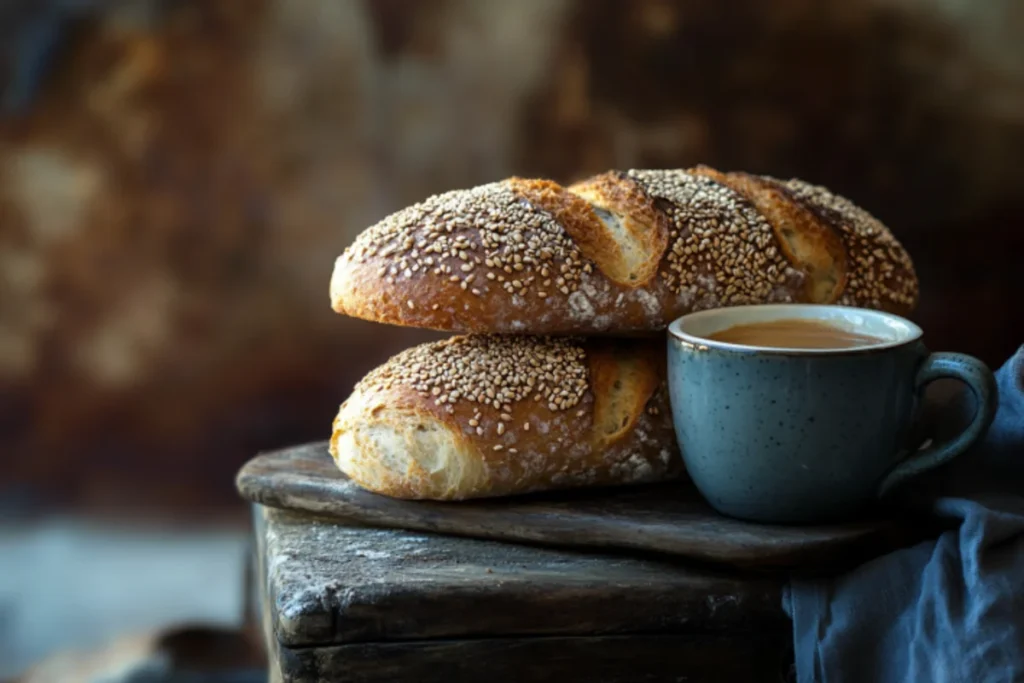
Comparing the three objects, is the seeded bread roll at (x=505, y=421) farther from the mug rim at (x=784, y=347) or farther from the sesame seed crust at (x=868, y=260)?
the sesame seed crust at (x=868, y=260)

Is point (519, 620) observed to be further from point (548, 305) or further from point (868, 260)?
point (868, 260)

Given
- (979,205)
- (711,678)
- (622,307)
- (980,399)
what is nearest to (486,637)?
(711,678)

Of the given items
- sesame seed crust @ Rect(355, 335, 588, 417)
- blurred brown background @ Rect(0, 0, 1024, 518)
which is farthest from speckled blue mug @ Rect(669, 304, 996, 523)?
blurred brown background @ Rect(0, 0, 1024, 518)

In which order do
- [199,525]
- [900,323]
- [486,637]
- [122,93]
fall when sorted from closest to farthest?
1. [486,637]
2. [900,323]
3. [122,93]
4. [199,525]

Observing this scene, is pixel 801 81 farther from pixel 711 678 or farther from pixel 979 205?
pixel 711 678

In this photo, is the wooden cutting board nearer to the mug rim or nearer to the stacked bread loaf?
the stacked bread loaf

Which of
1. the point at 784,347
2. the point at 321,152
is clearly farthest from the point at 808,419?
the point at 321,152

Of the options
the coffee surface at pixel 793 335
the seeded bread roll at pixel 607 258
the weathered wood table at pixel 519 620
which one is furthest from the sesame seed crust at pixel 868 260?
the weathered wood table at pixel 519 620
